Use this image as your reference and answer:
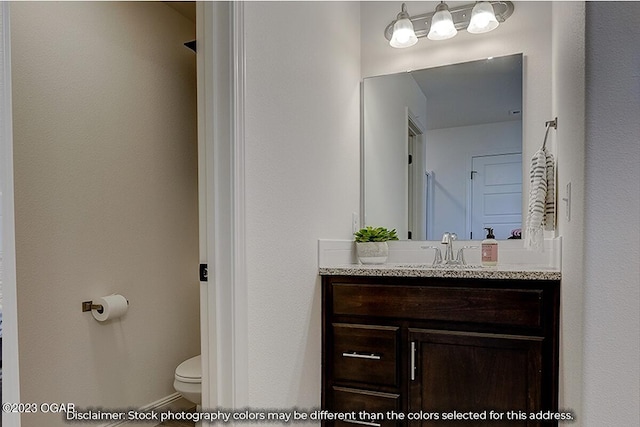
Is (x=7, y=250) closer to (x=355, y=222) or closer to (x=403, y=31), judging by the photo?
(x=355, y=222)

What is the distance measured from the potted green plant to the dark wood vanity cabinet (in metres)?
0.38

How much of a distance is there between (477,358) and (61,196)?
1.95m

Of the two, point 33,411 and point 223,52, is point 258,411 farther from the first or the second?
point 223,52

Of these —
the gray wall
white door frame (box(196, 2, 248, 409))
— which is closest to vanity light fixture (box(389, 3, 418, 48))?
white door frame (box(196, 2, 248, 409))

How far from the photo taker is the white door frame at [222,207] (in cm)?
134

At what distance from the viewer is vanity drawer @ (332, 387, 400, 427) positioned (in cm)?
179

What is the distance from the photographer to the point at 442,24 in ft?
7.46

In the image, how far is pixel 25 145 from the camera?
174 cm

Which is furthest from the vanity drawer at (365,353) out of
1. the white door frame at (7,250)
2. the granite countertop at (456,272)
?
the white door frame at (7,250)

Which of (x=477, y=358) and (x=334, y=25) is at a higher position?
(x=334, y=25)

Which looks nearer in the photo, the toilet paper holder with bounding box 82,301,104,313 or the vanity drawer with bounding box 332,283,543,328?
the vanity drawer with bounding box 332,283,543,328

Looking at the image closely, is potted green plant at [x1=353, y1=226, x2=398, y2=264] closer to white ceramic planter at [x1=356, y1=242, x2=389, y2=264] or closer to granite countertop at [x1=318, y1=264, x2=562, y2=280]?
white ceramic planter at [x1=356, y1=242, x2=389, y2=264]

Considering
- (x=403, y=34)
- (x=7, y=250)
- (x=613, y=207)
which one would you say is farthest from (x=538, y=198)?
(x=7, y=250)

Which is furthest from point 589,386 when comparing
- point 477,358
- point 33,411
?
point 33,411
